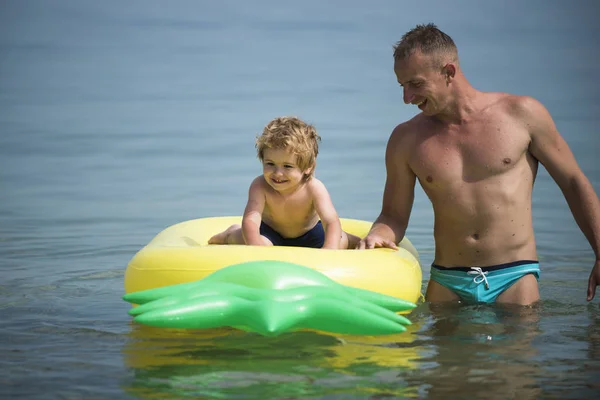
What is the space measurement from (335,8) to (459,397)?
14.0 metres

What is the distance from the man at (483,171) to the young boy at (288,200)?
375 mm

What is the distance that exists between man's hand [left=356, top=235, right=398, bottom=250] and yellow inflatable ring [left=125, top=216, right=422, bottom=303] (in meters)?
0.10

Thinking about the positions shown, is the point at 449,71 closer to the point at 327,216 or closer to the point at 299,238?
the point at 327,216

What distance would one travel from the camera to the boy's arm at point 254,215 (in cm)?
403

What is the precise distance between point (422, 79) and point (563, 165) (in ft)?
2.12

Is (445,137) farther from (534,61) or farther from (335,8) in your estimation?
(335,8)

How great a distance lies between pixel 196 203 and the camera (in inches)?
275

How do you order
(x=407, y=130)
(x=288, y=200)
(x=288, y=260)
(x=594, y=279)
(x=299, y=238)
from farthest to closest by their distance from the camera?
(x=299, y=238) → (x=288, y=200) → (x=407, y=130) → (x=594, y=279) → (x=288, y=260)

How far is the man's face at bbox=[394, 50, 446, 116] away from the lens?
3.77 meters

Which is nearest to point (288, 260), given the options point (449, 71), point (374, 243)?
point (374, 243)

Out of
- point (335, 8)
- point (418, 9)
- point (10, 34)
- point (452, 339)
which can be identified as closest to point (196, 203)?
point (452, 339)

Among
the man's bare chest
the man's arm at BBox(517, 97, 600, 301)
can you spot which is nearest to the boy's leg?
the man's bare chest

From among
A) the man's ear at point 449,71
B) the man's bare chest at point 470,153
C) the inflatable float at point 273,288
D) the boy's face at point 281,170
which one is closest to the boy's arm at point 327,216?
the boy's face at point 281,170

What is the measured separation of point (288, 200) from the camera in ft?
13.8
